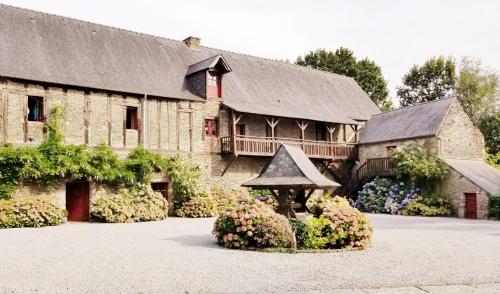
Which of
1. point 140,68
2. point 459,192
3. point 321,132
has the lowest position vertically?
point 459,192

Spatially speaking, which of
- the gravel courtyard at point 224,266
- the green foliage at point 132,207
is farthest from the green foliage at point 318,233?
the green foliage at point 132,207

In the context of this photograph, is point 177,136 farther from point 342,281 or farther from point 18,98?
point 342,281

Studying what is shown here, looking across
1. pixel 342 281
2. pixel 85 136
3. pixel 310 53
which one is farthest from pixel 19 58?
pixel 310 53

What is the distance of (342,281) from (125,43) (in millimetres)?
18720

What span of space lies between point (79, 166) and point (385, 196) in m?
15.2

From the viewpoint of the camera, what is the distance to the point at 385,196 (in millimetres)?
23703

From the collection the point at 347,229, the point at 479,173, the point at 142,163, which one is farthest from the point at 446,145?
the point at 142,163

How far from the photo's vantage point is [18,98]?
55.5ft

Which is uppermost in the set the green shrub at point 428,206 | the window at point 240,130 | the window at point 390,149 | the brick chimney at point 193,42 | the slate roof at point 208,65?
the brick chimney at point 193,42

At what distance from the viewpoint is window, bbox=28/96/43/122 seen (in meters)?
17.5

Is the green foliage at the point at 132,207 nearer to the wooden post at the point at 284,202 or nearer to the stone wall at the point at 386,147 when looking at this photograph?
the wooden post at the point at 284,202

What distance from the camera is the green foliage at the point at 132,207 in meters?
17.5

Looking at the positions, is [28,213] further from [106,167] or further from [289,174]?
[289,174]

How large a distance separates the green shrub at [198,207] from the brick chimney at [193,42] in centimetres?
976
